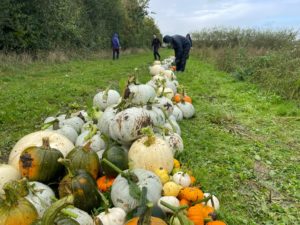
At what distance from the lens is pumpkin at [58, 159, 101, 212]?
288 cm

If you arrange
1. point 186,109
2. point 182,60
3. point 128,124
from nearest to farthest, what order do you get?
point 128,124 < point 186,109 < point 182,60

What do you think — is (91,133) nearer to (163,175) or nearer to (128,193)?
(163,175)

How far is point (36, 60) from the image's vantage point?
17.5 meters

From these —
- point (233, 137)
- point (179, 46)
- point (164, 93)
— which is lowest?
point (233, 137)

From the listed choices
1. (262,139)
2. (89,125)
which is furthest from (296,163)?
(89,125)

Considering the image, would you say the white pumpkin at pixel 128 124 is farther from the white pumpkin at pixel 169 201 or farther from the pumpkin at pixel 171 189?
the white pumpkin at pixel 169 201

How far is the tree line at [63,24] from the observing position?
17.2 meters

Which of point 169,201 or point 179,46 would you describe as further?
point 179,46

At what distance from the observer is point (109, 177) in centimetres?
345

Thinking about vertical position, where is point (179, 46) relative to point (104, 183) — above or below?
above

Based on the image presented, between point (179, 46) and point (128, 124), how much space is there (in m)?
10.1

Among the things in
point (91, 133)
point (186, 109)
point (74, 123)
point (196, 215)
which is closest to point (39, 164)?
point (91, 133)

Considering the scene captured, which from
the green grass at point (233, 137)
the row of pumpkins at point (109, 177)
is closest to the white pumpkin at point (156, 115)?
the row of pumpkins at point (109, 177)

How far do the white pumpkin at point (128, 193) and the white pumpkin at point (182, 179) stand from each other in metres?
0.37
